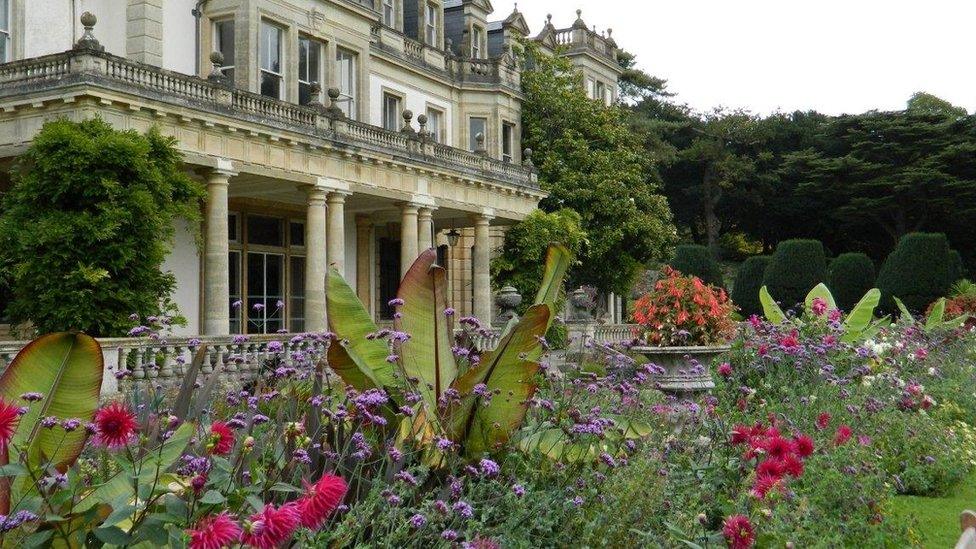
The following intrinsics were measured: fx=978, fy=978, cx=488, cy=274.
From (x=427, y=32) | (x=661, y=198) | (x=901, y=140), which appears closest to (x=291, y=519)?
(x=427, y=32)

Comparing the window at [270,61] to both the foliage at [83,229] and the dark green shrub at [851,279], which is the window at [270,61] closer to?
the foliage at [83,229]

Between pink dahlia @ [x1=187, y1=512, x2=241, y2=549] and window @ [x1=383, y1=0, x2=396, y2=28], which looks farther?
window @ [x1=383, y1=0, x2=396, y2=28]

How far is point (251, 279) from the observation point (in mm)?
23156

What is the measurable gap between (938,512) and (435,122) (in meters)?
23.4

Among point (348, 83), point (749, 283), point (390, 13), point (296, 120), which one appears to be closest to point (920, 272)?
point (749, 283)

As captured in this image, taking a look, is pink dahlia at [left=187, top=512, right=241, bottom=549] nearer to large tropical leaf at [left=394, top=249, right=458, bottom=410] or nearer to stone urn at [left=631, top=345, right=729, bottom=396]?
large tropical leaf at [left=394, top=249, right=458, bottom=410]

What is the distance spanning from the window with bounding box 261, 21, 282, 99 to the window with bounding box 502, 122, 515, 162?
38.6ft

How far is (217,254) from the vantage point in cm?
1812

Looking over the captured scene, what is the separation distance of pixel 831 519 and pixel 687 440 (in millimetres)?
973

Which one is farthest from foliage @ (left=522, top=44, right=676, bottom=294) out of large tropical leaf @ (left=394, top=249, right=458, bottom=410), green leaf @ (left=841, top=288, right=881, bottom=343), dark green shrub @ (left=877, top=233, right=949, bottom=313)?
large tropical leaf @ (left=394, top=249, right=458, bottom=410)

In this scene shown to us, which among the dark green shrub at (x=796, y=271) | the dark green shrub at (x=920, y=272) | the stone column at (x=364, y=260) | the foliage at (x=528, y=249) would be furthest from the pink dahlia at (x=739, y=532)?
the dark green shrub at (x=796, y=271)

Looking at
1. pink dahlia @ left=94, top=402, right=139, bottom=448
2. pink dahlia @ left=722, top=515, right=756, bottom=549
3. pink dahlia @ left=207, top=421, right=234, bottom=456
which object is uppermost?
pink dahlia @ left=94, top=402, right=139, bottom=448

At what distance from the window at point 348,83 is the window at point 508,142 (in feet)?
28.4

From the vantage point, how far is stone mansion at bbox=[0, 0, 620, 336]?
53.5 feet
